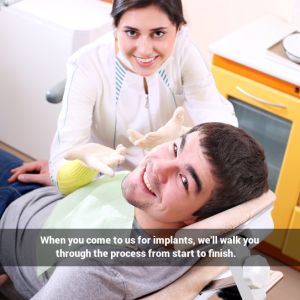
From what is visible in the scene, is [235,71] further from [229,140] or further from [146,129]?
[229,140]

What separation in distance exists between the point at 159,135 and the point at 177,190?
27 cm

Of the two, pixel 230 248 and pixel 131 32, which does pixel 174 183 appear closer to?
pixel 230 248

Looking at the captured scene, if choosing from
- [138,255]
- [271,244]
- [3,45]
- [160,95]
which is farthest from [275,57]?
[3,45]

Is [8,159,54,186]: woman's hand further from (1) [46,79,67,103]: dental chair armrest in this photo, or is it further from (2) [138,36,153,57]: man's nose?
(2) [138,36,153,57]: man's nose

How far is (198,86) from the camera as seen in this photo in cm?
163

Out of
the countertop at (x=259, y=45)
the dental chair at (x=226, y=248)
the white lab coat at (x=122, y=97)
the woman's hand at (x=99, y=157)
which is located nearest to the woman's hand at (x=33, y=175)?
the white lab coat at (x=122, y=97)

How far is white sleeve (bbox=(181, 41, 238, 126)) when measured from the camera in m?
1.60

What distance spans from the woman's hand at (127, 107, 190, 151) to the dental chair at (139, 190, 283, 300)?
0.37 meters

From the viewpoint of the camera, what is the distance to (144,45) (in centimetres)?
135

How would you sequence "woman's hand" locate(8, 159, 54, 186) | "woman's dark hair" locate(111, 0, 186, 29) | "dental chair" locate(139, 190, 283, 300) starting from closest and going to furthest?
"dental chair" locate(139, 190, 283, 300) → "woman's dark hair" locate(111, 0, 186, 29) → "woman's hand" locate(8, 159, 54, 186)

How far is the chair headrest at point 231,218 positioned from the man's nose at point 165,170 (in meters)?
0.16

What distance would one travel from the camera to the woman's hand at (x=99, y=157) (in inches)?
47.1

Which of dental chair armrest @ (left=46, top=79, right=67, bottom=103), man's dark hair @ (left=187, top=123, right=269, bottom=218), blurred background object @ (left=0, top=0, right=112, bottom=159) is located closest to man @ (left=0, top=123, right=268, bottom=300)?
man's dark hair @ (left=187, top=123, right=269, bottom=218)

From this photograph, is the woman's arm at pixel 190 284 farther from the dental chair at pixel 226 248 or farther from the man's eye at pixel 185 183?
the man's eye at pixel 185 183
